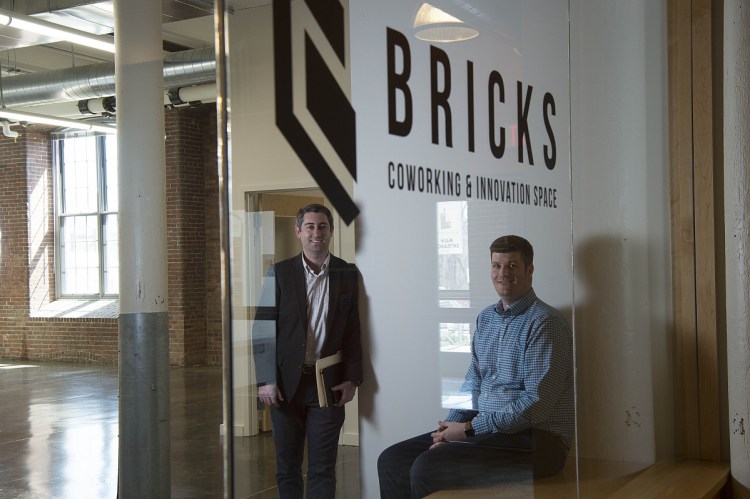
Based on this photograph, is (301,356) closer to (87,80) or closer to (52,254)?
(87,80)

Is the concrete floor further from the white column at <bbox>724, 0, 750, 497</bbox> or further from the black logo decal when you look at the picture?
the white column at <bbox>724, 0, 750, 497</bbox>

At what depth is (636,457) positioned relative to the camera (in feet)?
12.3

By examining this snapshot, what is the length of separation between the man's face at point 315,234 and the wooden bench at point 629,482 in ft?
3.00

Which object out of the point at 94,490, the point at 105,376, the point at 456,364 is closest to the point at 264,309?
the point at 456,364

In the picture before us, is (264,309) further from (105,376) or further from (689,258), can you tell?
(105,376)

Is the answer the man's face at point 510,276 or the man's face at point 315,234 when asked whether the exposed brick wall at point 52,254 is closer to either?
the man's face at point 510,276

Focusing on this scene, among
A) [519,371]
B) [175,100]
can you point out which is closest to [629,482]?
[519,371]

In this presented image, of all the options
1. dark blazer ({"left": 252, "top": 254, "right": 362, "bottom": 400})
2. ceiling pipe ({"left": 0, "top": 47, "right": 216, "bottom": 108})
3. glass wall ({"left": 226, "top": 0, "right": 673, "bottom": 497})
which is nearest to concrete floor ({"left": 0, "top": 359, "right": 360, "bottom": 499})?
glass wall ({"left": 226, "top": 0, "right": 673, "bottom": 497})

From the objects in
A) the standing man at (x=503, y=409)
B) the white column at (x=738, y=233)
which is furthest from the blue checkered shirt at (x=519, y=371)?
the white column at (x=738, y=233)

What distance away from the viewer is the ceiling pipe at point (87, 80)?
10.3m

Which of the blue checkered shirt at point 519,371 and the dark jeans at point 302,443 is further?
the blue checkered shirt at point 519,371

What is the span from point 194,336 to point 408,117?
41.2 ft

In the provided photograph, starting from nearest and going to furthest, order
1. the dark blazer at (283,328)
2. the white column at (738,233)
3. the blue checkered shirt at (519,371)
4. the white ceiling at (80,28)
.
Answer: the dark blazer at (283,328) → the blue checkered shirt at (519,371) → the white column at (738,233) → the white ceiling at (80,28)

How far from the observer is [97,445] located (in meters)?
7.54
